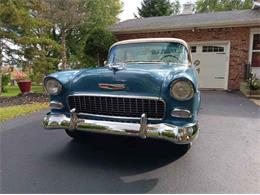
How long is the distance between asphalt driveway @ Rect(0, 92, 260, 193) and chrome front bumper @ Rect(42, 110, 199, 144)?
18.6 inches

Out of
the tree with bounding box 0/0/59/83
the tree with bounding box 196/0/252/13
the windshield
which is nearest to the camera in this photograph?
the windshield

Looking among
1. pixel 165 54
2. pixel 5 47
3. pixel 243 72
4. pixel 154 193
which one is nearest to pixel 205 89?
pixel 243 72

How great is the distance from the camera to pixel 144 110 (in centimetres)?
325

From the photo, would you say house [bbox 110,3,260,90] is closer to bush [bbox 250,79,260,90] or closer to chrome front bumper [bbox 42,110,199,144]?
bush [bbox 250,79,260,90]

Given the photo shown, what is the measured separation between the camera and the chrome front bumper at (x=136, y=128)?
3035 millimetres

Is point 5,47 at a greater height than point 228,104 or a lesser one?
greater

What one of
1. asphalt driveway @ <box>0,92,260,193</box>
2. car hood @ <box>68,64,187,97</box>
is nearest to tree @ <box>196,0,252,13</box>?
asphalt driveway @ <box>0,92,260,193</box>

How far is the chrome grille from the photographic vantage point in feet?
10.5

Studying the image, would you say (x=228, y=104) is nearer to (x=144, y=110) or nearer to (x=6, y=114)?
(x=144, y=110)

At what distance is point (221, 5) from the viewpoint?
101ft

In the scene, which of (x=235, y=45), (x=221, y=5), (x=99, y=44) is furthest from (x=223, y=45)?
(x=221, y=5)

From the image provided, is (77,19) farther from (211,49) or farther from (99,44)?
(211,49)

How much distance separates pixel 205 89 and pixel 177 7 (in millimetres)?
25701

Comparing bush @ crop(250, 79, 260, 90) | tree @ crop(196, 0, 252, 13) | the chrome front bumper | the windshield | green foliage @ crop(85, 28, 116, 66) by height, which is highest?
tree @ crop(196, 0, 252, 13)
